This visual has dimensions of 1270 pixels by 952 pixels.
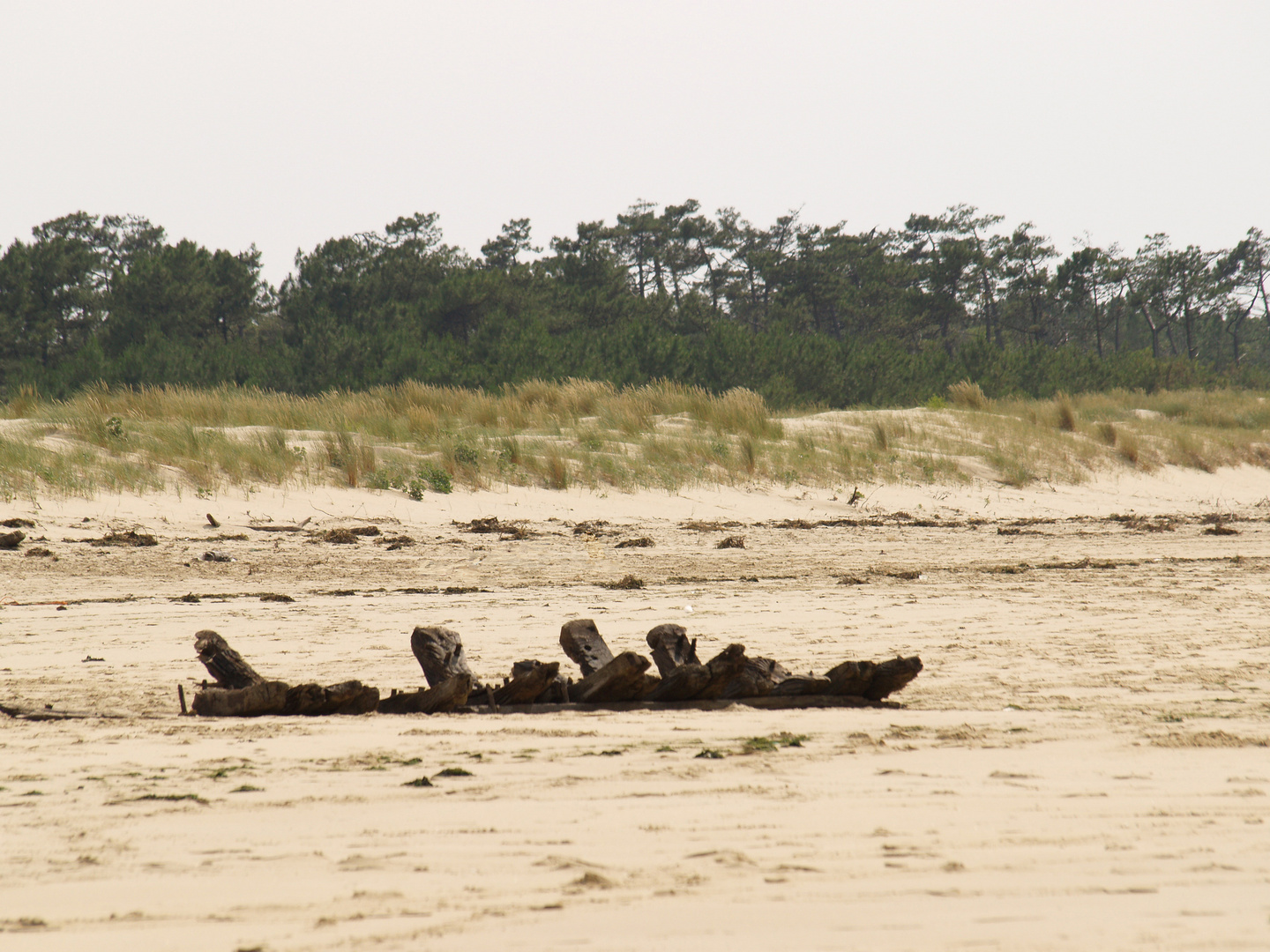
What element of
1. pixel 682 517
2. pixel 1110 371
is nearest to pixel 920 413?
pixel 682 517

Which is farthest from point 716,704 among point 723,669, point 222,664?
point 222,664

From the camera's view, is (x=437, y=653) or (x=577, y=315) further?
(x=577, y=315)

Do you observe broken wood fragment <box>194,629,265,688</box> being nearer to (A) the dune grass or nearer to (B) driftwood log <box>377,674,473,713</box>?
(B) driftwood log <box>377,674,473,713</box>

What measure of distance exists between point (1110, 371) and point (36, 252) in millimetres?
36605

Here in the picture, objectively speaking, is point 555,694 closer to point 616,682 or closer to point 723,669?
point 616,682

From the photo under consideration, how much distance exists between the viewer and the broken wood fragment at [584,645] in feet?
12.4

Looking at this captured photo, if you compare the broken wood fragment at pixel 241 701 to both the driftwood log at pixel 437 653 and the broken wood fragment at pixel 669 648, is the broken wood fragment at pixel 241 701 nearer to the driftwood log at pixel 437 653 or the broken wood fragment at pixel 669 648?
the driftwood log at pixel 437 653

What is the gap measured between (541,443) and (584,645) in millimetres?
9713

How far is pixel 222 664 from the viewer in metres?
3.53

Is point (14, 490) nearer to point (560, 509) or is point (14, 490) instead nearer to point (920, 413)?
point (560, 509)

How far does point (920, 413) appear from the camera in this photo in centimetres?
1828

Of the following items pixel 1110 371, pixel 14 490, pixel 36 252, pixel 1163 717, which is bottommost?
pixel 1163 717

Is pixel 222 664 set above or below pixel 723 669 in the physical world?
above

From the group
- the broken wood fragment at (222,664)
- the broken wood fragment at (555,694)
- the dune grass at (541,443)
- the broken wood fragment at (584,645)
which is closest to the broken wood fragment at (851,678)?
the broken wood fragment at (584,645)
